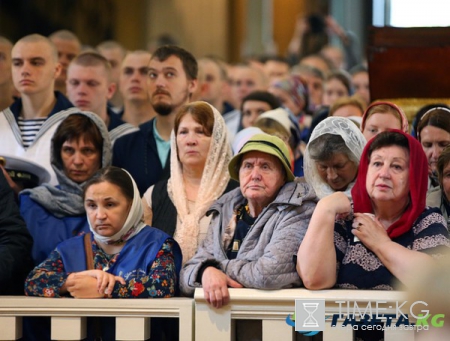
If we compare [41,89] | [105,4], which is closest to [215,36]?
[105,4]

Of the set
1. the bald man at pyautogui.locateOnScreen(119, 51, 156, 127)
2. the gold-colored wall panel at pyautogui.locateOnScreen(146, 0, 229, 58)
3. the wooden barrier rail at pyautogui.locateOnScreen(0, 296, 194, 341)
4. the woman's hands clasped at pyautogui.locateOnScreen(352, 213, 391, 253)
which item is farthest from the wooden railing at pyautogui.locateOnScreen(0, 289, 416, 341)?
the gold-colored wall panel at pyautogui.locateOnScreen(146, 0, 229, 58)

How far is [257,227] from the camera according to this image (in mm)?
4434

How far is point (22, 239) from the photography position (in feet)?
15.6

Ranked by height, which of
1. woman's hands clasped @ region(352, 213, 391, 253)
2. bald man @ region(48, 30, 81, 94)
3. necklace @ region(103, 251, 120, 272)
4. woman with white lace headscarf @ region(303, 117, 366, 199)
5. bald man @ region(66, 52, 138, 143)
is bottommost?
necklace @ region(103, 251, 120, 272)

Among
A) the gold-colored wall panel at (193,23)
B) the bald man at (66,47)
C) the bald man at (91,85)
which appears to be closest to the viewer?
the bald man at (91,85)

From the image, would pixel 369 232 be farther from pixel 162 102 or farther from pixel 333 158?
pixel 162 102

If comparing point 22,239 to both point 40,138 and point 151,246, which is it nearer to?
point 151,246

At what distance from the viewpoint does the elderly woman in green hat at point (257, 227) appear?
424 centimetres

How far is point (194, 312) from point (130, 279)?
0.38m

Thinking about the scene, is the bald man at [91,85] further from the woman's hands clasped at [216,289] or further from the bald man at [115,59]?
the woman's hands clasped at [216,289]

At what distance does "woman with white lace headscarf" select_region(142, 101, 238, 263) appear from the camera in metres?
4.96

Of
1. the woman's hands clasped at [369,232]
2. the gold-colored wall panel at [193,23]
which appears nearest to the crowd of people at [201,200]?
the woman's hands clasped at [369,232]

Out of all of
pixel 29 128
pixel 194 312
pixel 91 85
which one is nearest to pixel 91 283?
pixel 194 312
